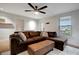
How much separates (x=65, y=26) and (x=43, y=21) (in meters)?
0.51

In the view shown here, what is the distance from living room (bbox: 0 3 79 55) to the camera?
1445 mm

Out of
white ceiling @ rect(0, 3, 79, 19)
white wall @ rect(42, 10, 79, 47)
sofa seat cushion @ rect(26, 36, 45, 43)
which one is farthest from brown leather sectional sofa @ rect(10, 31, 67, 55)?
white ceiling @ rect(0, 3, 79, 19)

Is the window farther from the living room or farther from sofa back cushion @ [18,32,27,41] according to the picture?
sofa back cushion @ [18,32,27,41]

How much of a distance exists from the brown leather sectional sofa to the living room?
69mm

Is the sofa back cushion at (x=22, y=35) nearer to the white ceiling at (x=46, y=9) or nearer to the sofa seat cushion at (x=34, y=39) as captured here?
the sofa seat cushion at (x=34, y=39)

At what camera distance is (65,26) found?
1.62 metres

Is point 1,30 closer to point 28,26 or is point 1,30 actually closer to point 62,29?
point 28,26

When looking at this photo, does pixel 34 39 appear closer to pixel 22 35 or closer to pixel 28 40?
pixel 28 40

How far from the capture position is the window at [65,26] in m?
1.55

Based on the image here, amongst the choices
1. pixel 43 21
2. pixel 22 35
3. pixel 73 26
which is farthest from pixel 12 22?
pixel 73 26

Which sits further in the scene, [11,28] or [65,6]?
[11,28]

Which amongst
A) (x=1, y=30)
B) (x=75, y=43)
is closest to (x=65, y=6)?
(x=75, y=43)

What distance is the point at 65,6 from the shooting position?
1.43 meters

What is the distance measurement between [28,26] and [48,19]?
495 mm
